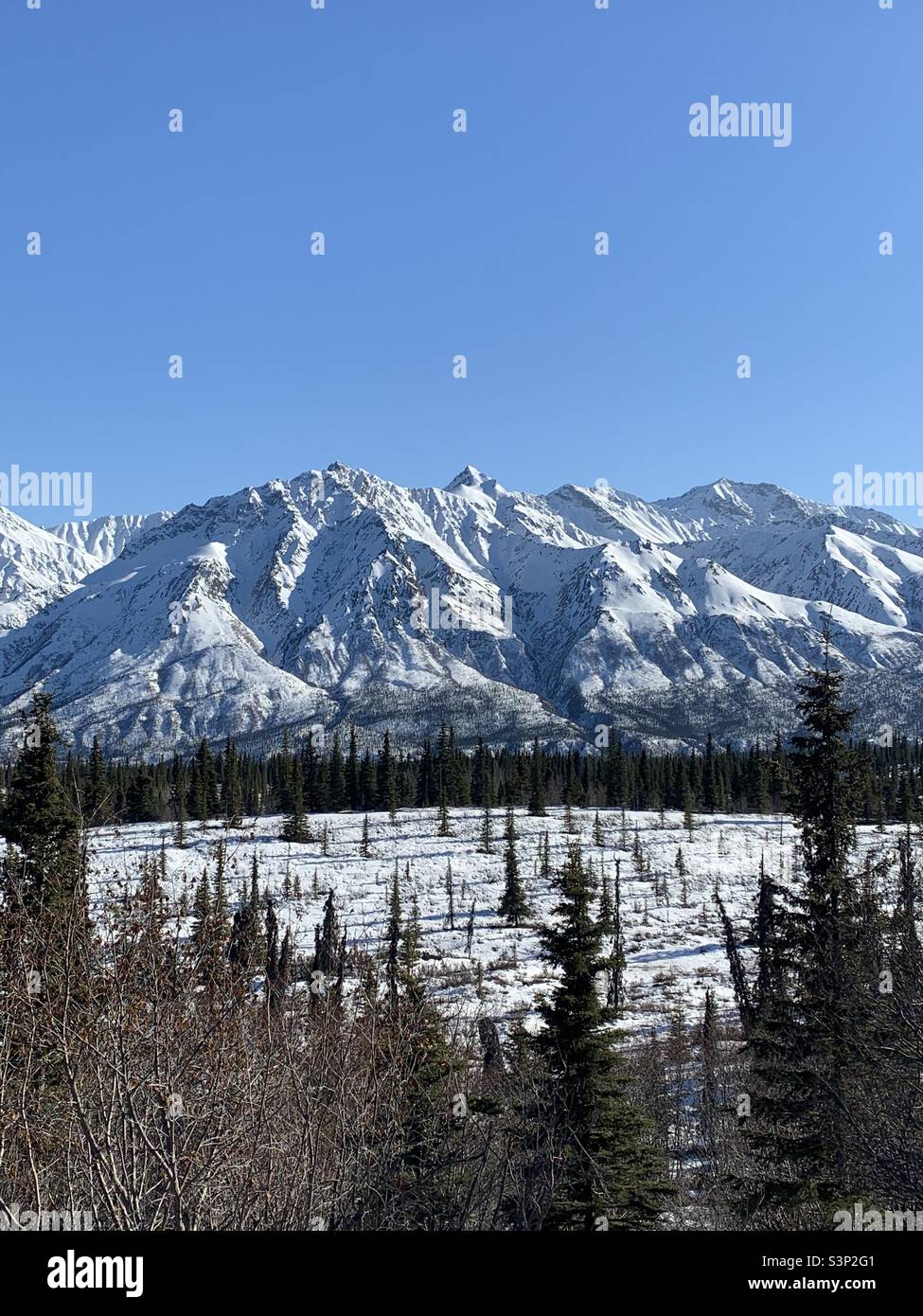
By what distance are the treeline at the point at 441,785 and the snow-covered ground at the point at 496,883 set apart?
759 cm

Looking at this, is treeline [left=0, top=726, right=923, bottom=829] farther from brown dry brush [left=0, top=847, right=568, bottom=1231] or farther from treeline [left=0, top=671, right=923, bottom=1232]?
brown dry brush [left=0, top=847, right=568, bottom=1231]

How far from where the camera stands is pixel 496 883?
291 ft

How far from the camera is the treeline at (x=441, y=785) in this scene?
383 feet

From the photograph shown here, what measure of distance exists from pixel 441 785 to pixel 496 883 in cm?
3782

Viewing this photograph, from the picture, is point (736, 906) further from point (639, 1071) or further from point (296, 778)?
point (296, 778)

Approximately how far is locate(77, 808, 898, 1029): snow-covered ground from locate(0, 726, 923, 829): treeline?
24.9 ft

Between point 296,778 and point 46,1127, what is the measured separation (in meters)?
94.5

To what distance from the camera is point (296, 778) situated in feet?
351

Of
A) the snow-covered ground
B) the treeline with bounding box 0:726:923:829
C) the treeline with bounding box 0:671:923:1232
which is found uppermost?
the treeline with bounding box 0:671:923:1232

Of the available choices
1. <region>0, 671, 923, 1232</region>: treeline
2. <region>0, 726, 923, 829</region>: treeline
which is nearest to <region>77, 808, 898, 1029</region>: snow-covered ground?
<region>0, 726, 923, 829</region>: treeline

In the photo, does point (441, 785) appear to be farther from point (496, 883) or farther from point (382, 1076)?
point (382, 1076)

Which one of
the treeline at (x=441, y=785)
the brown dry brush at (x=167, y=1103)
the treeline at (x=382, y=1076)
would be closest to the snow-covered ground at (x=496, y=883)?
the treeline at (x=441, y=785)

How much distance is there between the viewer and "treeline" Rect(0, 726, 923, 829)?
116625mm
